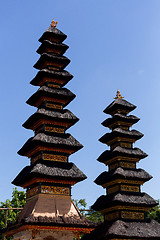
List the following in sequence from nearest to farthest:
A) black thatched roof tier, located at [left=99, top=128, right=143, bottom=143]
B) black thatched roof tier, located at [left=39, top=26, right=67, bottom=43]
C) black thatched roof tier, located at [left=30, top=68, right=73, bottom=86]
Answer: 1. black thatched roof tier, located at [left=30, top=68, right=73, bottom=86]
2. black thatched roof tier, located at [left=39, top=26, right=67, bottom=43]
3. black thatched roof tier, located at [left=99, top=128, right=143, bottom=143]

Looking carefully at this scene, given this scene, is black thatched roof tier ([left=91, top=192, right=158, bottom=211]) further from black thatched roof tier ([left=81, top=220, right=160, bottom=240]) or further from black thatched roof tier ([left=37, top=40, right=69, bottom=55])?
black thatched roof tier ([left=37, top=40, right=69, bottom=55])

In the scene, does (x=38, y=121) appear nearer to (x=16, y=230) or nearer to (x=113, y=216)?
(x=16, y=230)

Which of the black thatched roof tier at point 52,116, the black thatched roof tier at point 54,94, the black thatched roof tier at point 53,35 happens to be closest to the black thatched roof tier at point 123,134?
the black thatched roof tier at point 54,94

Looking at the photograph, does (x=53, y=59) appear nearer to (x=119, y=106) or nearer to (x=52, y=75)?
(x=52, y=75)

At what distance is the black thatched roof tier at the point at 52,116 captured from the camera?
2439 centimetres

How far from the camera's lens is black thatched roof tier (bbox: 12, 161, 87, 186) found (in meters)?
21.3

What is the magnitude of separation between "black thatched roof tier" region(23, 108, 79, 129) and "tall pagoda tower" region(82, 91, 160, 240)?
29.1 feet

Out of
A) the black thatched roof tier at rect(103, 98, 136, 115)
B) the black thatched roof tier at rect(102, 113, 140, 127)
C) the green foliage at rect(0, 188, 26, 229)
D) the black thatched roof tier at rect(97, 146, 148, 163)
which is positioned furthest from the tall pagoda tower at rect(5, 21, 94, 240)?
the green foliage at rect(0, 188, 26, 229)

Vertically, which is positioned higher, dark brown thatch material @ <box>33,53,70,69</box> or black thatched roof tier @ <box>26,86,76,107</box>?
dark brown thatch material @ <box>33,53,70,69</box>

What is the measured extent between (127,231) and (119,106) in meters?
15.3

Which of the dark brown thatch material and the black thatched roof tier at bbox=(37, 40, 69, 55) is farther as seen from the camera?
the black thatched roof tier at bbox=(37, 40, 69, 55)

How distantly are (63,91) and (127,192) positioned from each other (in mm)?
12509

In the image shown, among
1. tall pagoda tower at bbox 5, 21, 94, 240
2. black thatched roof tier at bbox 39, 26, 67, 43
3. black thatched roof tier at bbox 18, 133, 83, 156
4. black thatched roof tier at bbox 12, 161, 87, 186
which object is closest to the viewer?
tall pagoda tower at bbox 5, 21, 94, 240

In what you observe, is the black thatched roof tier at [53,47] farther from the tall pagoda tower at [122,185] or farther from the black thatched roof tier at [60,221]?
the black thatched roof tier at [60,221]
